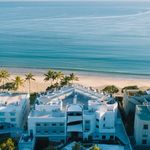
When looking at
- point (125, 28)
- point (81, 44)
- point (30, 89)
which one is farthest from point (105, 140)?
point (125, 28)

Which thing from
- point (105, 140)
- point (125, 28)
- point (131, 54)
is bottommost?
point (105, 140)

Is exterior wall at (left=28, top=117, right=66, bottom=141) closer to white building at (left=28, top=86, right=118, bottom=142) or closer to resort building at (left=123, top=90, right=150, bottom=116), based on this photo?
white building at (left=28, top=86, right=118, bottom=142)

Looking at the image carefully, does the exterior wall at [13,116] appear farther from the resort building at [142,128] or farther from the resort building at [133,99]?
the resort building at [133,99]

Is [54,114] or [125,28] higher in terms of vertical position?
[125,28]

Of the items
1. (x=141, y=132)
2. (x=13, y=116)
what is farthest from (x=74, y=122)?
(x=141, y=132)

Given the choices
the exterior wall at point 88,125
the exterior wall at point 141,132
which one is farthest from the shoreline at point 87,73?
the exterior wall at point 141,132

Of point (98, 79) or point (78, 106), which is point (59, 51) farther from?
point (78, 106)
